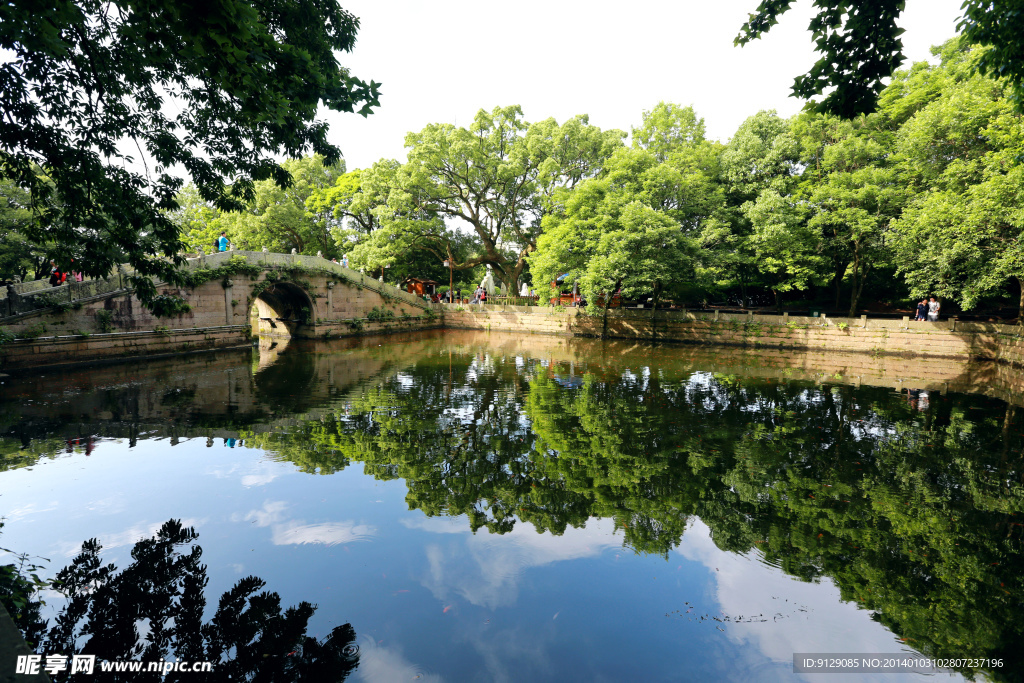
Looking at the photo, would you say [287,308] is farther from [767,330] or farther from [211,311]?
[767,330]

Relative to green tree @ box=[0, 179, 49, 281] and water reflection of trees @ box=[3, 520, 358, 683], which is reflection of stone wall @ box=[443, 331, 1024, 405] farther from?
green tree @ box=[0, 179, 49, 281]

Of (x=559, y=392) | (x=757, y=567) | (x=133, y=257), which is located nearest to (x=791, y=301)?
(x=559, y=392)

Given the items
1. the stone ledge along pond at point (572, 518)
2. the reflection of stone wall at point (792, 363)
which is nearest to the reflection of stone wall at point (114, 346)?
the stone ledge along pond at point (572, 518)

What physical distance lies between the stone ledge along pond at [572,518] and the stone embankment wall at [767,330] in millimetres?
10877

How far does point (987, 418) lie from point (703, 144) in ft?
72.6

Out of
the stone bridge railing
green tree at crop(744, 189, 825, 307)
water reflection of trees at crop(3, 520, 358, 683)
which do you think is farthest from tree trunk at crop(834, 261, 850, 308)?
water reflection of trees at crop(3, 520, 358, 683)

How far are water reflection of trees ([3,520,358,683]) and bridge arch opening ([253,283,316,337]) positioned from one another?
22.9 metres

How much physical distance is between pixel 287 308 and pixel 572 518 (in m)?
26.0

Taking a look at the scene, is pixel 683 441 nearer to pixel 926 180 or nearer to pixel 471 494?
pixel 471 494

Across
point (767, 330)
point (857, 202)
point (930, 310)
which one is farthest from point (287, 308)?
point (930, 310)

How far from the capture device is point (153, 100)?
746 cm

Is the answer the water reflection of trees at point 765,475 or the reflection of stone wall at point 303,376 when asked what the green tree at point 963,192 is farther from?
the water reflection of trees at point 765,475

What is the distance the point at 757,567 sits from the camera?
4973mm

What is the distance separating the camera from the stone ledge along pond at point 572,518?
3980 mm
